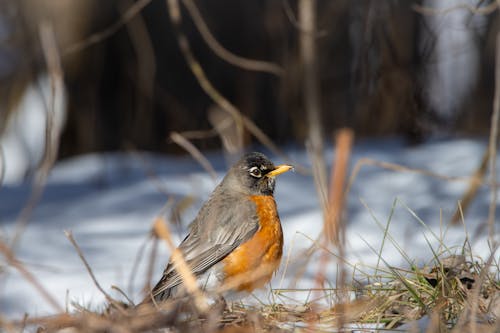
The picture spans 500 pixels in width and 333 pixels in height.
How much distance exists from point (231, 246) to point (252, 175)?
1.93 feet

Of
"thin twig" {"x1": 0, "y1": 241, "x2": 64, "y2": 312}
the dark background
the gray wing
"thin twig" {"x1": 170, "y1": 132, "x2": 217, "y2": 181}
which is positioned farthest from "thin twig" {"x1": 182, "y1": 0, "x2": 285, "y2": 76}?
the dark background

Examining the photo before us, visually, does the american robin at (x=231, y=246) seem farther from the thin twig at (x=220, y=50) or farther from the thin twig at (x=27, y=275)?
the thin twig at (x=27, y=275)

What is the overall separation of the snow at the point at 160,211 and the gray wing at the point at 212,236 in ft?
0.39

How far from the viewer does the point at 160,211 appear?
556 cm

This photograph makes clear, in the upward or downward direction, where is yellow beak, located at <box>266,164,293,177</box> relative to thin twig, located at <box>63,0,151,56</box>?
downward

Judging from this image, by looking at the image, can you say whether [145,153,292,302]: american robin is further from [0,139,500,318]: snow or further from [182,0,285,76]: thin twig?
[182,0,285,76]: thin twig

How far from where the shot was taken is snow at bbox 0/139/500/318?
3.72 meters

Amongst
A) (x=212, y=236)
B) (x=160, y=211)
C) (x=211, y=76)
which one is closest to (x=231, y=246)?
(x=212, y=236)

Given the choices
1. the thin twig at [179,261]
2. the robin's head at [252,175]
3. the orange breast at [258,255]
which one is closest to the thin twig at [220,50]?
the robin's head at [252,175]

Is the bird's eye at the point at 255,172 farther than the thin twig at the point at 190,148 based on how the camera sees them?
Yes

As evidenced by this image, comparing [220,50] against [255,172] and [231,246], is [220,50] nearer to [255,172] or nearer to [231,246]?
[255,172]

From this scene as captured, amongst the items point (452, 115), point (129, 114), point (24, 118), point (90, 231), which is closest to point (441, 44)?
point (452, 115)

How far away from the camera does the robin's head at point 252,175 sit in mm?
3848

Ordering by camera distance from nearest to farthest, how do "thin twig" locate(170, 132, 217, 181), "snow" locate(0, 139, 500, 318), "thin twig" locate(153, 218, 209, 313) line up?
"thin twig" locate(153, 218, 209, 313) < "thin twig" locate(170, 132, 217, 181) < "snow" locate(0, 139, 500, 318)
